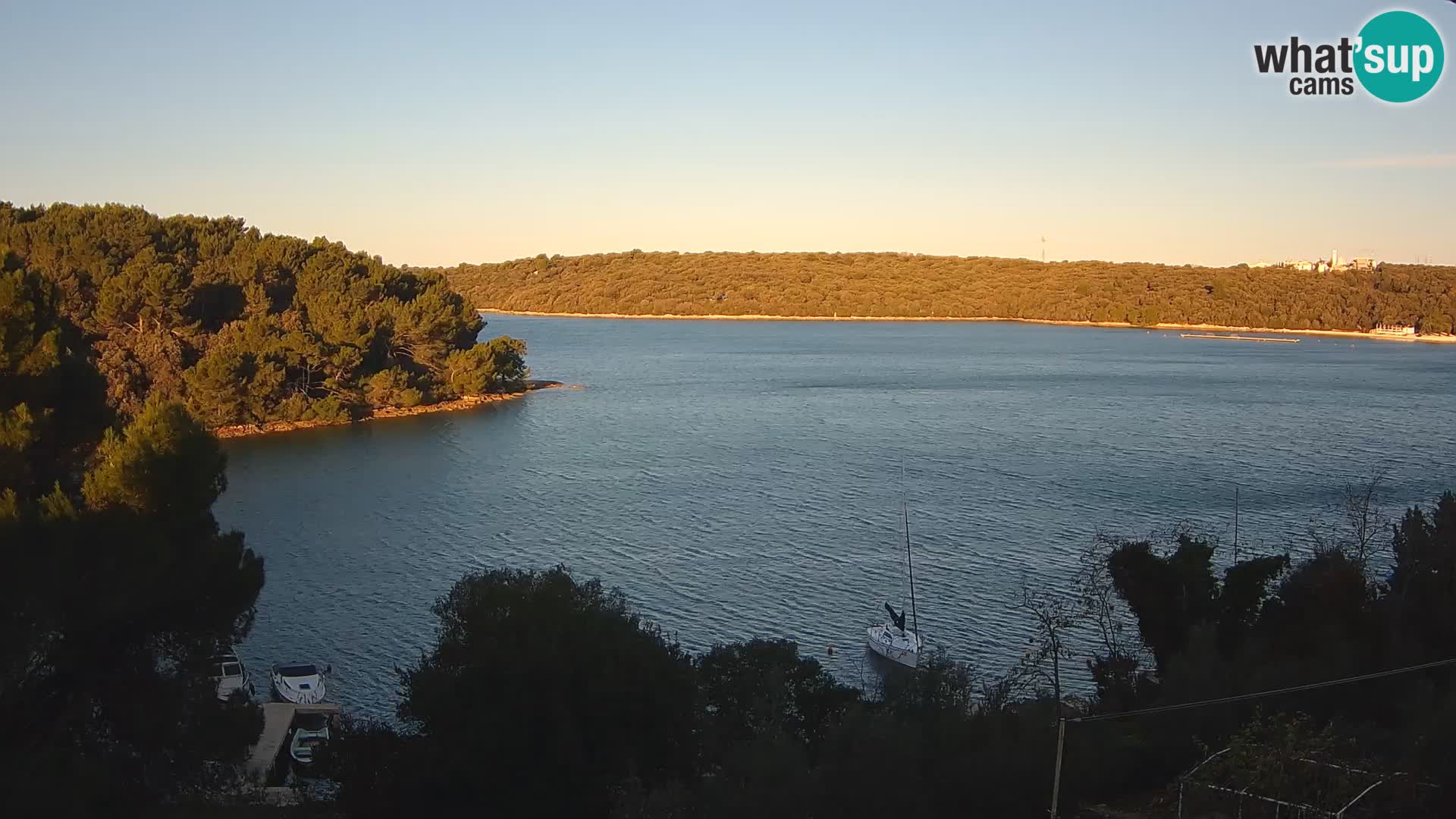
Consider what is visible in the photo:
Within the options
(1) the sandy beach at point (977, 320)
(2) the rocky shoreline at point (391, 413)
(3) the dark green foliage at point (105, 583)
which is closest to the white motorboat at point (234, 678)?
(3) the dark green foliage at point (105, 583)

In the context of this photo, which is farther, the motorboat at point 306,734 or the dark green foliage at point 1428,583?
the motorboat at point 306,734

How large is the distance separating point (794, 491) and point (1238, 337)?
246ft

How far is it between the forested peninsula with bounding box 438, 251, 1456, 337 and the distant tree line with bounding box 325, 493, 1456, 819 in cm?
9125

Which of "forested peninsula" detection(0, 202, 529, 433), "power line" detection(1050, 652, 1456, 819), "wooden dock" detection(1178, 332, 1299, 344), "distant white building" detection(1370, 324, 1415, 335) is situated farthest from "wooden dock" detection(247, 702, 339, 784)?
"distant white building" detection(1370, 324, 1415, 335)

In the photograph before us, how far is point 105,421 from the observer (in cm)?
1090

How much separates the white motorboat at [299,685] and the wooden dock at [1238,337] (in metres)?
83.4

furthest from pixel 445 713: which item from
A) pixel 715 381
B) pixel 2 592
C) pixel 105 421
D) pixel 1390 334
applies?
pixel 1390 334

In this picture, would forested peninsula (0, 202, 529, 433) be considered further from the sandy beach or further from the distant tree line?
the sandy beach

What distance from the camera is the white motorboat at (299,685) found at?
14.2 meters

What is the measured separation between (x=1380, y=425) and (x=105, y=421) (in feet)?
121

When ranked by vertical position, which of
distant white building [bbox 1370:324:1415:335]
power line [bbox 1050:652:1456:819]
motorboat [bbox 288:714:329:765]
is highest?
distant white building [bbox 1370:324:1415:335]

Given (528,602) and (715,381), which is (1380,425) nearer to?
(715,381)

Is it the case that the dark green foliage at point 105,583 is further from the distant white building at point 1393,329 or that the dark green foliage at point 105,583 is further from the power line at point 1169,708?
the distant white building at point 1393,329

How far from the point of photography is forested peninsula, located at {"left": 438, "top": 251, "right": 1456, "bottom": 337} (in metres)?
98.7
